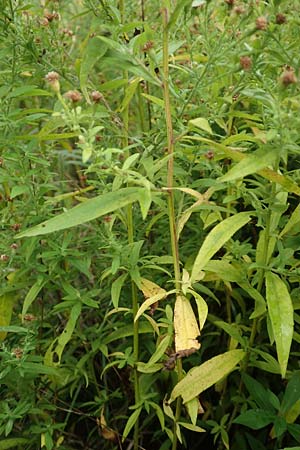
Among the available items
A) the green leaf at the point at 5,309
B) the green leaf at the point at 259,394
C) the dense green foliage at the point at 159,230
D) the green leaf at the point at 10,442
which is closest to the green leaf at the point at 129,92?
the dense green foliage at the point at 159,230

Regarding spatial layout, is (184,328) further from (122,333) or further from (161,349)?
(122,333)

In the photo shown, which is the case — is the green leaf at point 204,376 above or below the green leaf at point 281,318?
below

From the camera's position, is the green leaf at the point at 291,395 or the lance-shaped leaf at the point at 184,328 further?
the green leaf at the point at 291,395

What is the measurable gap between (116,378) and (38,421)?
1.03 feet

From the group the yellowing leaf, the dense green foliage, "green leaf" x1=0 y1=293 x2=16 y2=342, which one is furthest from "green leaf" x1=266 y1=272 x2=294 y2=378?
"green leaf" x1=0 y1=293 x2=16 y2=342

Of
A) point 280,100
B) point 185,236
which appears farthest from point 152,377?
point 280,100

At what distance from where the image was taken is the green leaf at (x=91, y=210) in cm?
122

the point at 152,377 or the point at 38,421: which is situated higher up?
the point at 152,377

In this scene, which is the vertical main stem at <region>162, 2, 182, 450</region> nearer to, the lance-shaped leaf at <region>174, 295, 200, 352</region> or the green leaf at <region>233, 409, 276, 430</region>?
the lance-shaped leaf at <region>174, 295, 200, 352</region>

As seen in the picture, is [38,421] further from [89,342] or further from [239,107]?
[239,107]

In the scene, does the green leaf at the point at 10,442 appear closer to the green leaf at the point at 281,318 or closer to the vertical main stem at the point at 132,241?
the vertical main stem at the point at 132,241

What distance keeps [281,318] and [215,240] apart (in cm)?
22

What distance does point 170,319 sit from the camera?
1.62 meters

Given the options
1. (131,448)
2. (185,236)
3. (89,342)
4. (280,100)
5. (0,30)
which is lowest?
(131,448)
